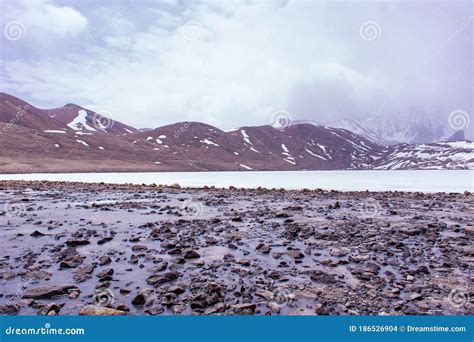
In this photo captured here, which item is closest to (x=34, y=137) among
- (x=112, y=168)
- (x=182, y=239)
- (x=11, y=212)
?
(x=112, y=168)

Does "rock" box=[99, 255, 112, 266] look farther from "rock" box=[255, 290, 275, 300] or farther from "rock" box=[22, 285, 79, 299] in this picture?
"rock" box=[255, 290, 275, 300]

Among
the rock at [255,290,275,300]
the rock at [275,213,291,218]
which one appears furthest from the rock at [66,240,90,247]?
the rock at [275,213,291,218]

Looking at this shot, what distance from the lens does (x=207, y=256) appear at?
461 inches

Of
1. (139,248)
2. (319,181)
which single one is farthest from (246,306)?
(319,181)

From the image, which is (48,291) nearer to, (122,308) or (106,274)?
(106,274)

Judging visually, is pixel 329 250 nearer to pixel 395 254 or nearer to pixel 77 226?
pixel 395 254

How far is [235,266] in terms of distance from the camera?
10672 mm

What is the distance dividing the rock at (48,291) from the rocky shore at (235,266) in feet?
0.07

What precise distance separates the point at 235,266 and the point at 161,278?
90.8 inches

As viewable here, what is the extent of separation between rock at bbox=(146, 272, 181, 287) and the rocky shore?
4 cm

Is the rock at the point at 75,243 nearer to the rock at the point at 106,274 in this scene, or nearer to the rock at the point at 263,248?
the rock at the point at 106,274

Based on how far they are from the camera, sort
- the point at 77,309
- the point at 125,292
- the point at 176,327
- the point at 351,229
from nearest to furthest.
Result: 1. the point at 176,327
2. the point at 77,309
3. the point at 125,292
4. the point at 351,229

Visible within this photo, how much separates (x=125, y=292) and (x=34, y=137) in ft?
592

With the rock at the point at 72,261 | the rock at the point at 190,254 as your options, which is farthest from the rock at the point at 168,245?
the rock at the point at 72,261
